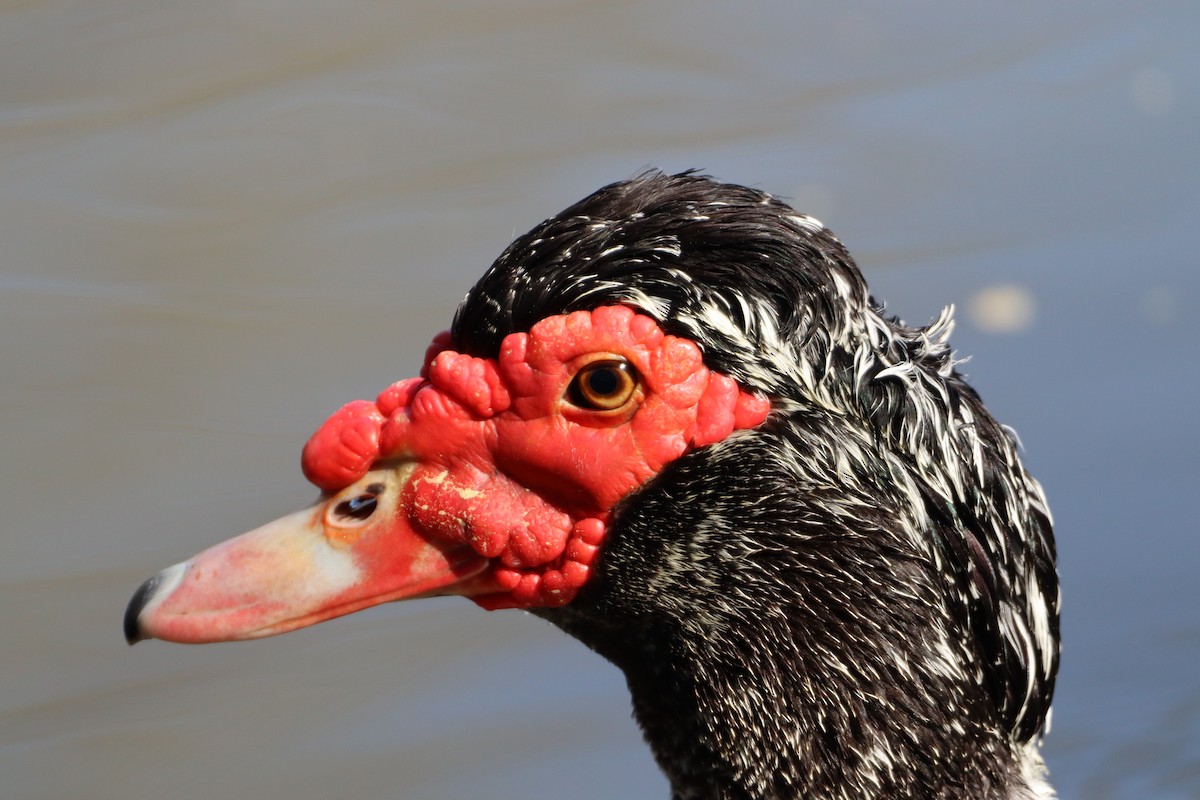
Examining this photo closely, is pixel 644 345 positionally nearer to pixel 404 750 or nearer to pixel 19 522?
pixel 404 750

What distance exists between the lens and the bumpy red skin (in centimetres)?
321

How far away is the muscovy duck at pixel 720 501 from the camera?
322 cm

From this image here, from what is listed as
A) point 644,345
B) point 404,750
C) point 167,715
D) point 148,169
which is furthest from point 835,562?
point 148,169

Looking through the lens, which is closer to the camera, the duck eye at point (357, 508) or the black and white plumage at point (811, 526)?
the black and white plumage at point (811, 526)

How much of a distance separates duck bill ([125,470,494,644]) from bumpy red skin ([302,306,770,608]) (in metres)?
0.04

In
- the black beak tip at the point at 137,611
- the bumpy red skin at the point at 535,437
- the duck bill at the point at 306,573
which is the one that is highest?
the bumpy red skin at the point at 535,437

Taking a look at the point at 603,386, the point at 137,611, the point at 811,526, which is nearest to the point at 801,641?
the point at 811,526

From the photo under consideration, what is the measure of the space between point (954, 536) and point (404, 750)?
126 inches

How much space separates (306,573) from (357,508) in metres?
0.17

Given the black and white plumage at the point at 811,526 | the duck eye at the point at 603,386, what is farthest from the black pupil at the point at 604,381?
the black and white plumage at the point at 811,526

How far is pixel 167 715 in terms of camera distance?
20.0ft

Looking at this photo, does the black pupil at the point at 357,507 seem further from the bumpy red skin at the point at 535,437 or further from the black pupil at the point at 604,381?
the black pupil at the point at 604,381

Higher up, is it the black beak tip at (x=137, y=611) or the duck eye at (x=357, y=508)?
the duck eye at (x=357, y=508)

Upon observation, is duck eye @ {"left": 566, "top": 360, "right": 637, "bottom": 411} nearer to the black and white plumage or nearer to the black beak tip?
the black and white plumage
